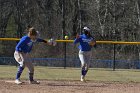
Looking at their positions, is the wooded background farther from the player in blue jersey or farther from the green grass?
the player in blue jersey

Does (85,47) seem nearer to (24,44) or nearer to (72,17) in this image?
(24,44)

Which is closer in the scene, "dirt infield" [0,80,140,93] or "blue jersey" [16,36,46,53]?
"dirt infield" [0,80,140,93]

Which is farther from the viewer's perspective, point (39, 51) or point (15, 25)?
point (15, 25)

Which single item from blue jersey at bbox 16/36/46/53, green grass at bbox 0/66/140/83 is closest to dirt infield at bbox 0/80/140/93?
blue jersey at bbox 16/36/46/53

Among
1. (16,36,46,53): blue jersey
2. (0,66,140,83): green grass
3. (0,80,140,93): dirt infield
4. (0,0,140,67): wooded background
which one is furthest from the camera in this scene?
(0,0,140,67): wooded background

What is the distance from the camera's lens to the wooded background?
40.7m

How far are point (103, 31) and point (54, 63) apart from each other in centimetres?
1473

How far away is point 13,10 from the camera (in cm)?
4466

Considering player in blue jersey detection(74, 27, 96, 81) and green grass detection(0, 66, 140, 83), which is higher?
player in blue jersey detection(74, 27, 96, 81)

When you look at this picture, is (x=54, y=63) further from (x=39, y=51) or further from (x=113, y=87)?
(x=113, y=87)

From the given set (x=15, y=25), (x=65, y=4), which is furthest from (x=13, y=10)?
(x=65, y=4)

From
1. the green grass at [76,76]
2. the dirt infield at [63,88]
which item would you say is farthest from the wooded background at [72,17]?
the dirt infield at [63,88]

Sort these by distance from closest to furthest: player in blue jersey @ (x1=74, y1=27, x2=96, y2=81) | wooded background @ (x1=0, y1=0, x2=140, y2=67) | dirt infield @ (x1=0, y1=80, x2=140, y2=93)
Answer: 1. dirt infield @ (x1=0, y1=80, x2=140, y2=93)
2. player in blue jersey @ (x1=74, y1=27, x2=96, y2=81)
3. wooded background @ (x1=0, y1=0, x2=140, y2=67)

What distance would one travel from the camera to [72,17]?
45.2 metres
